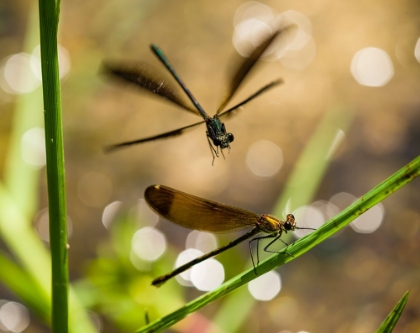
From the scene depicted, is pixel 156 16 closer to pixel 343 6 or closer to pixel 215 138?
pixel 343 6

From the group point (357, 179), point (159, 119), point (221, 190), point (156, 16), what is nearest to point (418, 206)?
point (357, 179)

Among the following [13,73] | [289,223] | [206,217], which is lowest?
[289,223]

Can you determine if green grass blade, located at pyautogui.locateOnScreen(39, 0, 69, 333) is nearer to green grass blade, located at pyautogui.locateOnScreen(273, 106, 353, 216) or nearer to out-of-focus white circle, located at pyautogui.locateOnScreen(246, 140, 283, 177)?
green grass blade, located at pyautogui.locateOnScreen(273, 106, 353, 216)

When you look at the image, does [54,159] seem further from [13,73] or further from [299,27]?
[299,27]

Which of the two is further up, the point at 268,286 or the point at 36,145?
the point at 36,145

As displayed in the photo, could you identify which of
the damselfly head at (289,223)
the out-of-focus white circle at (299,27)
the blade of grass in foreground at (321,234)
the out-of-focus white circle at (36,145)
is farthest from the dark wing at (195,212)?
the out-of-focus white circle at (299,27)

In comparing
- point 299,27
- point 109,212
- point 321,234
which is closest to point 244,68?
point 321,234
